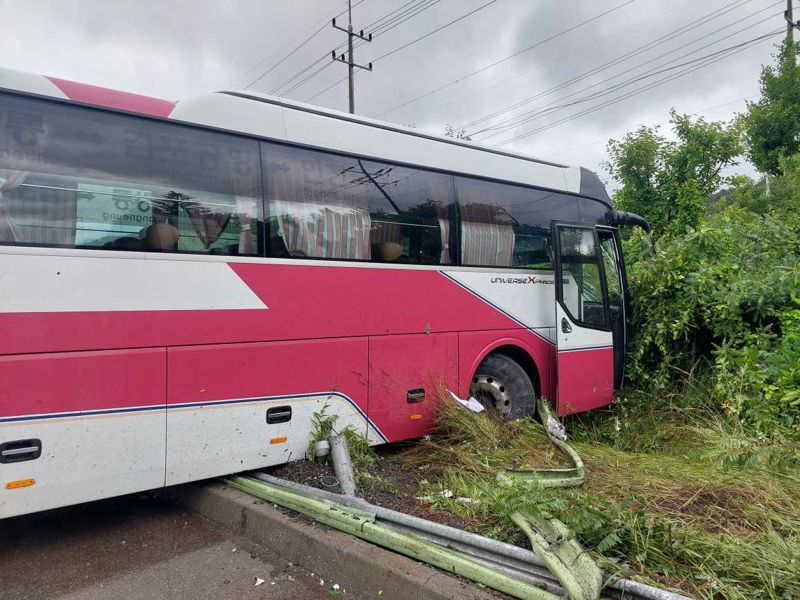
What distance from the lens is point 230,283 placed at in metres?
4.27

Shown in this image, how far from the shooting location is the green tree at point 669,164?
12.7 metres

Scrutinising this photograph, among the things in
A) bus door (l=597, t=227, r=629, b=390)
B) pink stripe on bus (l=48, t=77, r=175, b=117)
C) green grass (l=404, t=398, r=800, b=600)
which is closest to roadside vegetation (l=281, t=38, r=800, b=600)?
green grass (l=404, t=398, r=800, b=600)

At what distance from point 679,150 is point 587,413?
7881 millimetres

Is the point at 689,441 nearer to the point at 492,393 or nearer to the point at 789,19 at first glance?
the point at 492,393

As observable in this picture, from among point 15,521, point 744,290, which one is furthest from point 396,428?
point 744,290

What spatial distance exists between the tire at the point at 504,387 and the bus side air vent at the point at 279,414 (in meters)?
2.23

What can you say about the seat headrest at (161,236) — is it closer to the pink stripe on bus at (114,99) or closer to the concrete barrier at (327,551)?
the pink stripe on bus at (114,99)

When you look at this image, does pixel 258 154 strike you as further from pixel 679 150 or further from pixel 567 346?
pixel 679 150

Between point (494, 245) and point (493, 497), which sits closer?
point (493, 497)

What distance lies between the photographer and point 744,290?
6445mm

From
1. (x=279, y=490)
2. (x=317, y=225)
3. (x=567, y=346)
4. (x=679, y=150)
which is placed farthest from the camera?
(x=679, y=150)

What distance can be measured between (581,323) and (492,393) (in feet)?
4.89

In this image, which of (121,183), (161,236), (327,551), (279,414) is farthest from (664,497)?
(121,183)

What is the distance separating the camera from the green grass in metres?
2.77
